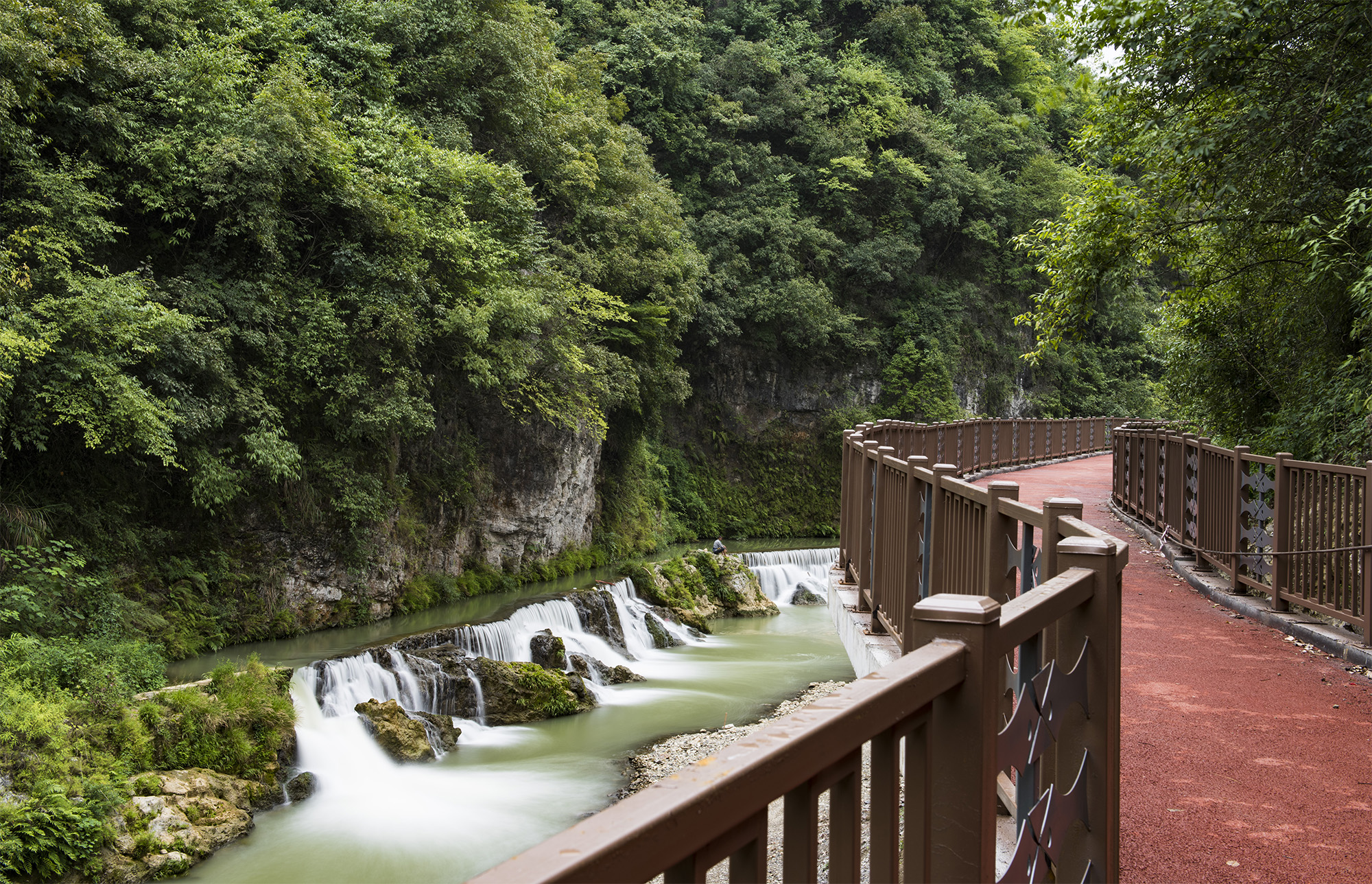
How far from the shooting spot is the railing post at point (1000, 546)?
388 cm

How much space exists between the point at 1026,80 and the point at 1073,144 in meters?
35.1

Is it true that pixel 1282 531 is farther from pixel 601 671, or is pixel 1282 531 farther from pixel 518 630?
pixel 518 630

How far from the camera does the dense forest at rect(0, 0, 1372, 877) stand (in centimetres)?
1026

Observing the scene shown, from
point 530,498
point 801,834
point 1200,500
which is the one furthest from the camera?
point 530,498

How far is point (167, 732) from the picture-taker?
1041cm

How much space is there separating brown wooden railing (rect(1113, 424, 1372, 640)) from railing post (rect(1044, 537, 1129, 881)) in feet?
18.7

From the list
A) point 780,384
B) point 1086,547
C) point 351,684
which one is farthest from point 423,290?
point 780,384

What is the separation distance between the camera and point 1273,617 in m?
8.16

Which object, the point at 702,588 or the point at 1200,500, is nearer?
the point at 1200,500

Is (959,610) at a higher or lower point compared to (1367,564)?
higher

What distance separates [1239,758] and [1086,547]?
3.30 m

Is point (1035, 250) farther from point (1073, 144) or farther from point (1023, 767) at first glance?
point (1023, 767)

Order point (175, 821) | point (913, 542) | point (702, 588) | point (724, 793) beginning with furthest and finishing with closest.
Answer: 1. point (702, 588)
2. point (175, 821)
3. point (913, 542)
4. point (724, 793)

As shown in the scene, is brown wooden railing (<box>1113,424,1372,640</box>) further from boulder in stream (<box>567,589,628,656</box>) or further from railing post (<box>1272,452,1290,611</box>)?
boulder in stream (<box>567,589,628,656</box>)
